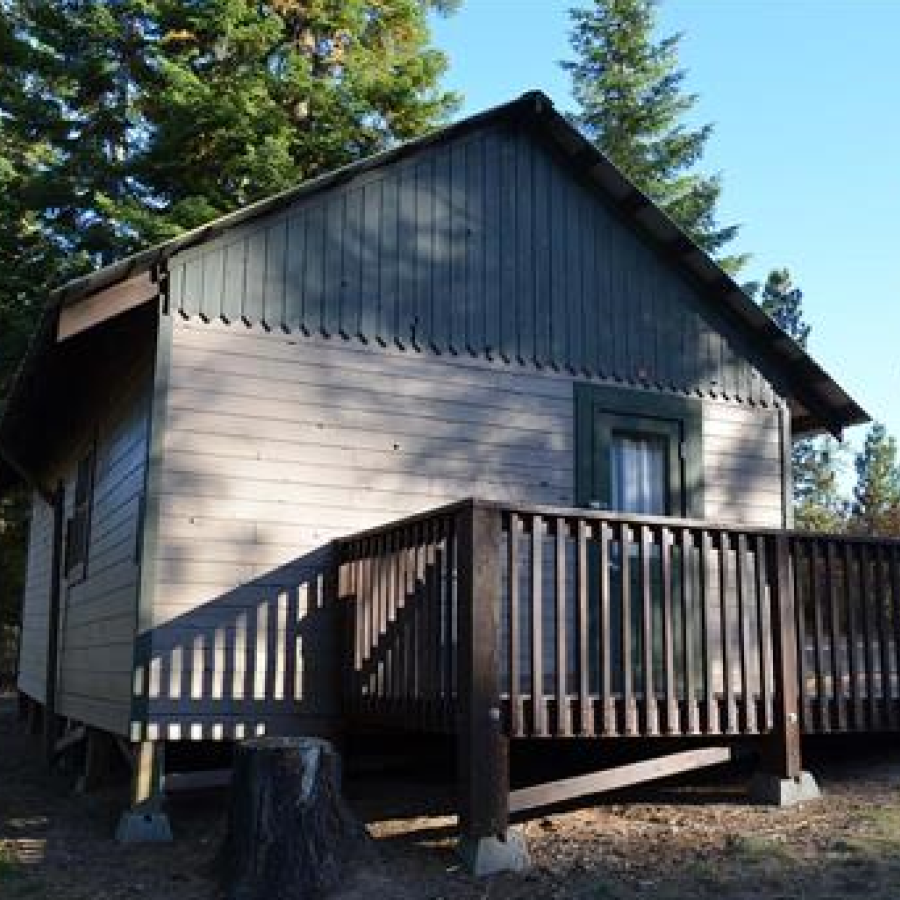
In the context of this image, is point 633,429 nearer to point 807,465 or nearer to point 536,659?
point 536,659

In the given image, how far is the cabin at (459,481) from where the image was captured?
7.41 m

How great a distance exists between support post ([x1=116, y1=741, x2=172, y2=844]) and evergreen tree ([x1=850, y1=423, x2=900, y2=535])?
110 feet

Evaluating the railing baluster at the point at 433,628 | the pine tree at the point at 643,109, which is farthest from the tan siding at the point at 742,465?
the pine tree at the point at 643,109

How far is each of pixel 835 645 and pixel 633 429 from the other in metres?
3.19

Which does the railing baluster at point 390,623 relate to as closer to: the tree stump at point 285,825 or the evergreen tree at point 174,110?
the tree stump at point 285,825

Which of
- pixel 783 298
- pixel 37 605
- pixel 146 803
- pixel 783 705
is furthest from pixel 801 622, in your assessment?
pixel 783 298

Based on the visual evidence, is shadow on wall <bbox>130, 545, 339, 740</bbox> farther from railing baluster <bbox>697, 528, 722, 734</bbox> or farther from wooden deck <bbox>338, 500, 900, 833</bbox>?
railing baluster <bbox>697, 528, 722, 734</bbox>

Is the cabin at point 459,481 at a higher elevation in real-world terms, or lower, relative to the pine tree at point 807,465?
lower

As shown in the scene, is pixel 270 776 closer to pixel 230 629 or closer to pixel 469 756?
pixel 469 756

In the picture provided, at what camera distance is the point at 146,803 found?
818cm

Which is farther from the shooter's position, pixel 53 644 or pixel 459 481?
pixel 53 644

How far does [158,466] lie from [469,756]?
11.6 feet

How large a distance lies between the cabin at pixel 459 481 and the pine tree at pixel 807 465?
27482 millimetres

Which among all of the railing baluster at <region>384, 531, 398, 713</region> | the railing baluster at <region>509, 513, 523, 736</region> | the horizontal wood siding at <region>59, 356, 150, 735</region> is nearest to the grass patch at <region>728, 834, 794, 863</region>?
the railing baluster at <region>509, 513, 523, 736</region>
